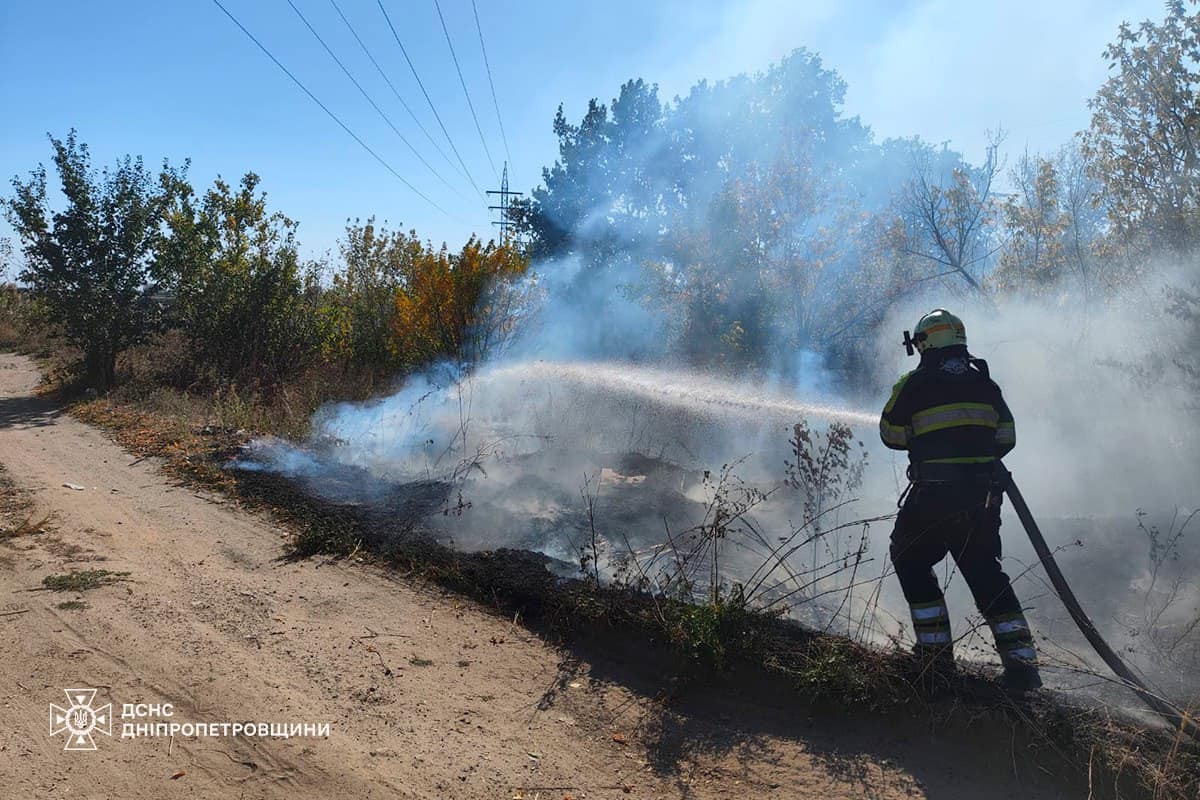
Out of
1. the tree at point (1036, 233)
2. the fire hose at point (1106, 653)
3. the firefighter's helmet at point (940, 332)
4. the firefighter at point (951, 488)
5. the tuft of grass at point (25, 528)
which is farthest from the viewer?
the tree at point (1036, 233)

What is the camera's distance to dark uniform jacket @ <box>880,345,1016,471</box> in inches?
159

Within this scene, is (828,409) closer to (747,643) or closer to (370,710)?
(747,643)

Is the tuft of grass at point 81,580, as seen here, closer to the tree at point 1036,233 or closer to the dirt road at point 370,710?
the dirt road at point 370,710

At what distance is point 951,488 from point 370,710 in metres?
3.39

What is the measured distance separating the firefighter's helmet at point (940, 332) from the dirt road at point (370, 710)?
217cm

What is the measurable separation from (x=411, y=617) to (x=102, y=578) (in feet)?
6.97

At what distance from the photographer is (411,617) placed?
15.1ft

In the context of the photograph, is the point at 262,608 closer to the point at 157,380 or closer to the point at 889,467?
the point at 889,467

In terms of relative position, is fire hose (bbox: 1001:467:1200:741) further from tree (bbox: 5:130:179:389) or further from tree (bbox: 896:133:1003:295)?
tree (bbox: 5:130:179:389)

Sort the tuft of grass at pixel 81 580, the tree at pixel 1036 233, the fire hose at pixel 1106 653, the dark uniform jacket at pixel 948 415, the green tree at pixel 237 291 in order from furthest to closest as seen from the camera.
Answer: the green tree at pixel 237 291 < the tree at pixel 1036 233 < the tuft of grass at pixel 81 580 < the dark uniform jacket at pixel 948 415 < the fire hose at pixel 1106 653

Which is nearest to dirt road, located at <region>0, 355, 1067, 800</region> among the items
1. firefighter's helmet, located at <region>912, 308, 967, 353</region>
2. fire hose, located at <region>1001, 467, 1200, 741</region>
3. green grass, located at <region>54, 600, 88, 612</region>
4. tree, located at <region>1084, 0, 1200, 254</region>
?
Answer: green grass, located at <region>54, 600, 88, 612</region>

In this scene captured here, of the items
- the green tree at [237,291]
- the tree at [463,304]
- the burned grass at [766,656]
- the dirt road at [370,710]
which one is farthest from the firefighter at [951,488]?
the green tree at [237,291]

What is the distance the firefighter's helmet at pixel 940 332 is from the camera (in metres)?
4.19

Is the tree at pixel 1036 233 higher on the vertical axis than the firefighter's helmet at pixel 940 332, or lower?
higher
